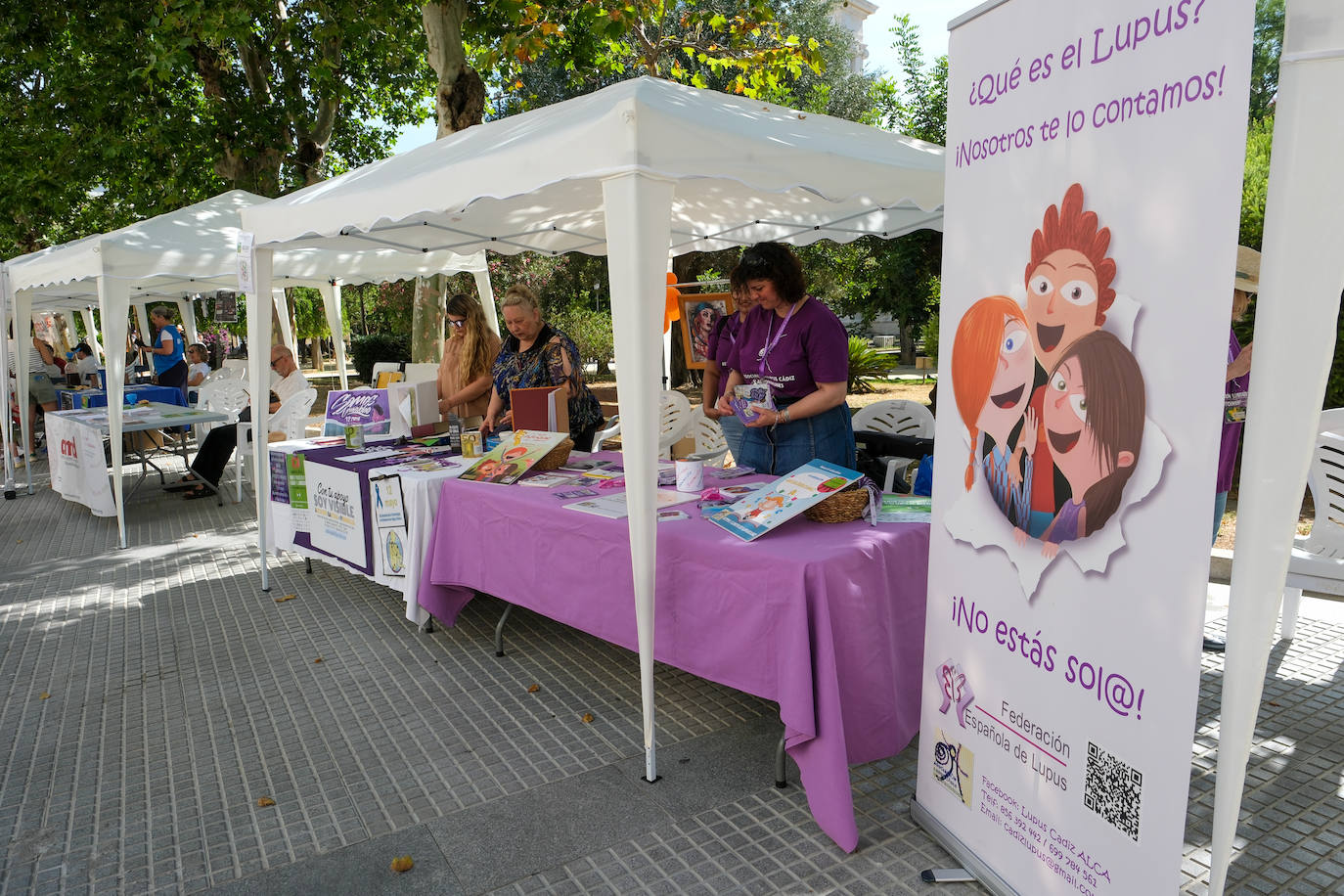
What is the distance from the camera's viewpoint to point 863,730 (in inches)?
101

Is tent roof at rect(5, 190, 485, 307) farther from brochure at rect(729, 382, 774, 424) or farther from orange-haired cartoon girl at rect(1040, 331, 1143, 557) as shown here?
orange-haired cartoon girl at rect(1040, 331, 1143, 557)

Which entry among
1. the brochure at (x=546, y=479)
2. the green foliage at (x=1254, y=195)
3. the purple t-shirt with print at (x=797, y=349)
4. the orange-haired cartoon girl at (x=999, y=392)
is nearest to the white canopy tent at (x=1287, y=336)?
the orange-haired cartoon girl at (x=999, y=392)

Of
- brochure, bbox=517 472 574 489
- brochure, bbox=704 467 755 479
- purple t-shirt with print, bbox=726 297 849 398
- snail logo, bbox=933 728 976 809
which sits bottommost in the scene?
snail logo, bbox=933 728 976 809

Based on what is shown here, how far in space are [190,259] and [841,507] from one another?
6.14 meters

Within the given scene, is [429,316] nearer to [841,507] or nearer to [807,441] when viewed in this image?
[807,441]

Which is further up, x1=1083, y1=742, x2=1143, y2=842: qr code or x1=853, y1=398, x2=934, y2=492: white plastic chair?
x1=853, y1=398, x2=934, y2=492: white plastic chair

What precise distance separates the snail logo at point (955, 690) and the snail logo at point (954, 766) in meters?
0.08

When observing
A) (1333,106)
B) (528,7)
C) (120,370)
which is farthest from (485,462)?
(528,7)

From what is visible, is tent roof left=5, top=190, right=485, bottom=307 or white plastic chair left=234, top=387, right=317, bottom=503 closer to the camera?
tent roof left=5, top=190, right=485, bottom=307

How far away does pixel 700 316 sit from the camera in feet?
22.8

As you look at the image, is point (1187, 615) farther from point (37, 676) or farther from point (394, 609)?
point (37, 676)

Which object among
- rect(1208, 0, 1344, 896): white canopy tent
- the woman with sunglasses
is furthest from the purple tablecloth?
the woman with sunglasses

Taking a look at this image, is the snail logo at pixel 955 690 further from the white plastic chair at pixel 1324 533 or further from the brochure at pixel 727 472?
the white plastic chair at pixel 1324 533

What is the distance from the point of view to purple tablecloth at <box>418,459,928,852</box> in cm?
248
